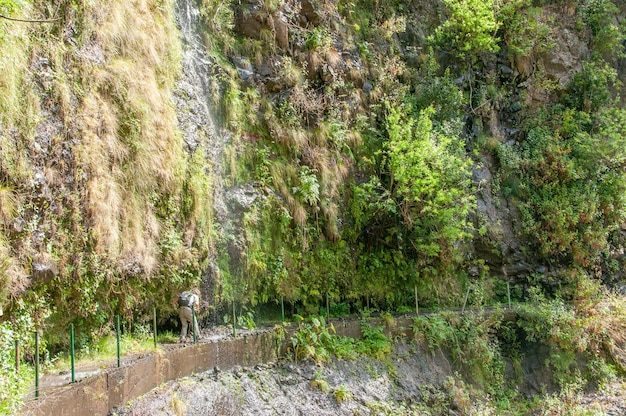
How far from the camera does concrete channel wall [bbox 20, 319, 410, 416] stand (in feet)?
20.8

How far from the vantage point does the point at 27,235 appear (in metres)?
7.07

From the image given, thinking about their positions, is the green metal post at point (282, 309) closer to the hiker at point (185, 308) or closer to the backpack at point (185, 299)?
the hiker at point (185, 308)

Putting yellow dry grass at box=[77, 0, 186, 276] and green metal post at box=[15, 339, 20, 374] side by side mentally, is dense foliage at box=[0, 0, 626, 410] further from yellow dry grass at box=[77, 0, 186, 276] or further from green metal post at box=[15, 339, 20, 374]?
green metal post at box=[15, 339, 20, 374]

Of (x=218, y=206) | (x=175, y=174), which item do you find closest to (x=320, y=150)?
(x=218, y=206)

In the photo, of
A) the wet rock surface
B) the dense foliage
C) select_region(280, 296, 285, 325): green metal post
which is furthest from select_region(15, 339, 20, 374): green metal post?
select_region(280, 296, 285, 325): green metal post

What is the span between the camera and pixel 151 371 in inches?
319

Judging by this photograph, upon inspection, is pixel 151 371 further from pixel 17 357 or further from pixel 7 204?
pixel 7 204

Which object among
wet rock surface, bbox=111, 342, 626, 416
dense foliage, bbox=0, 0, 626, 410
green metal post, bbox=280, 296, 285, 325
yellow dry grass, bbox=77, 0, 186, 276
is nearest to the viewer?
dense foliage, bbox=0, 0, 626, 410

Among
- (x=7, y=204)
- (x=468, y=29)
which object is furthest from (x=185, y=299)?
(x=468, y=29)

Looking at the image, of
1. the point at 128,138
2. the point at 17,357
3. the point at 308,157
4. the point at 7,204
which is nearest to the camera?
the point at 17,357

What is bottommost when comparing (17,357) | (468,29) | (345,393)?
(345,393)

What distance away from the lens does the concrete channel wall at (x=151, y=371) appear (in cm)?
633

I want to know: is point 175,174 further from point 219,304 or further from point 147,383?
point 147,383

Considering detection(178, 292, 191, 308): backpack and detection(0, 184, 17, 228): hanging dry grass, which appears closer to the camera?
detection(0, 184, 17, 228): hanging dry grass
